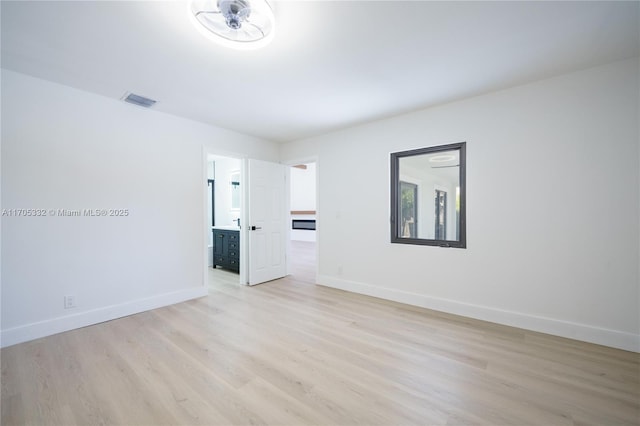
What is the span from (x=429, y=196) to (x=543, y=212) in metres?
1.29

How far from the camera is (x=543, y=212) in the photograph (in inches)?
107

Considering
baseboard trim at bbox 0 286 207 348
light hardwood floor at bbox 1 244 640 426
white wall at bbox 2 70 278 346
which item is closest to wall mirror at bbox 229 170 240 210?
white wall at bbox 2 70 278 346

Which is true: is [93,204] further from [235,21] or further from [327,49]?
[327,49]

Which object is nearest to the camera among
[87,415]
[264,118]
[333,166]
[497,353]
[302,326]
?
[87,415]

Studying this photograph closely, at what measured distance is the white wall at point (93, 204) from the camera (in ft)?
8.33

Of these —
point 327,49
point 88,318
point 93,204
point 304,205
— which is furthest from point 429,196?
point 304,205

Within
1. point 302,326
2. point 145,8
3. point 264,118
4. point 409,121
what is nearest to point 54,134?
point 145,8

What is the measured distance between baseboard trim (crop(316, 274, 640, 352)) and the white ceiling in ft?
8.02

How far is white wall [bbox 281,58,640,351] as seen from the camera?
7.83 ft

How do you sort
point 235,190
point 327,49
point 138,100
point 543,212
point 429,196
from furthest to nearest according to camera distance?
1. point 235,190
2. point 429,196
3. point 138,100
4. point 543,212
5. point 327,49

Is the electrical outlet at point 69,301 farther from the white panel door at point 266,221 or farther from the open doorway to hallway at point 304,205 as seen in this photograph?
the open doorway to hallway at point 304,205

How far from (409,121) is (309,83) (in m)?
1.59

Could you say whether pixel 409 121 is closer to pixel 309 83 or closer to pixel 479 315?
pixel 309 83

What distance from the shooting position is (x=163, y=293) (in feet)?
11.5
